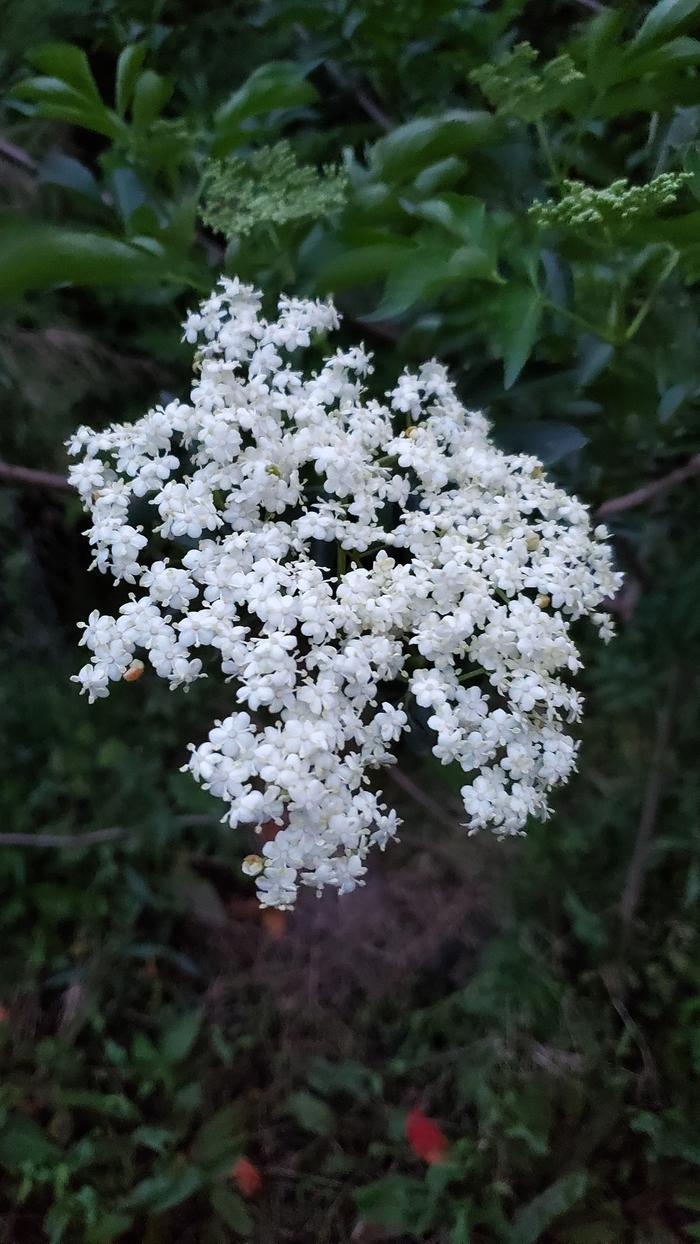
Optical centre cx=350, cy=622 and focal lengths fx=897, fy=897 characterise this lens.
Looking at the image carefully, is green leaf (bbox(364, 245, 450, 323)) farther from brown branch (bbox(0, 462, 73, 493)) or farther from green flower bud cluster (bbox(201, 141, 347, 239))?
brown branch (bbox(0, 462, 73, 493))

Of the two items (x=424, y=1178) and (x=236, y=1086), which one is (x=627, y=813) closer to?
(x=424, y=1178)

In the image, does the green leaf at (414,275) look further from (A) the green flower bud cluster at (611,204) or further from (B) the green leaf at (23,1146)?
Answer: (B) the green leaf at (23,1146)

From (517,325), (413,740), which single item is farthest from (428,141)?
(413,740)

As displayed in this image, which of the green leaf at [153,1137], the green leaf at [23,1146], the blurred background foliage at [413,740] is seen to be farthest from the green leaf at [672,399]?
the green leaf at [23,1146]

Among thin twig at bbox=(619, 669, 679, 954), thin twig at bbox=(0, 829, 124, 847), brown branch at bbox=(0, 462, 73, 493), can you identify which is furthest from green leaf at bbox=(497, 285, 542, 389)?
thin twig at bbox=(0, 829, 124, 847)

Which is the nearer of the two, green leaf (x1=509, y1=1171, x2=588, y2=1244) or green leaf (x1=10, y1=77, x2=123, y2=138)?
green leaf (x1=10, y1=77, x2=123, y2=138)

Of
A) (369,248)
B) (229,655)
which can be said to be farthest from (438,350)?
(229,655)
